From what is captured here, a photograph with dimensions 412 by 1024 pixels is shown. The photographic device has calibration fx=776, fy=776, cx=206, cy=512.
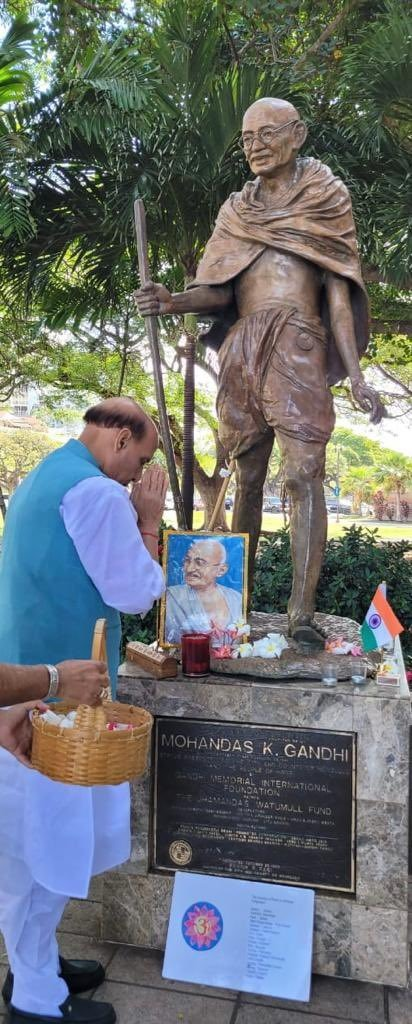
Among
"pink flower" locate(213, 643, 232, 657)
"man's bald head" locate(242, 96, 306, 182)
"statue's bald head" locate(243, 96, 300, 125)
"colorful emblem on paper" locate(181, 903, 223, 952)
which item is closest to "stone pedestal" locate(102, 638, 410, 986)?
"pink flower" locate(213, 643, 232, 657)

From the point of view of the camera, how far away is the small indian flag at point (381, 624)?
9.31ft

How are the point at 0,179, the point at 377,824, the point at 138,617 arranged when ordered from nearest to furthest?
1. the point at 377,824
2. the point at 138,617
3. the point at 0,179

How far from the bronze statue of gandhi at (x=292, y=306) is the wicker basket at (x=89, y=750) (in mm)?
1190

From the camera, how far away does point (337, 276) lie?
3156 millimetres

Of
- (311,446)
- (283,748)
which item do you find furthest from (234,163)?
(283,748)

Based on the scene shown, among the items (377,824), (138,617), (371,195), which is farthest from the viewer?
(371,195)

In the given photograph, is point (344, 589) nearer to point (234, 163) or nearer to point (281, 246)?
point (281, 246)

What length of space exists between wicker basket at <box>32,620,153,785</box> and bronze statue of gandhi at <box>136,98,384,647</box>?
1.19 m

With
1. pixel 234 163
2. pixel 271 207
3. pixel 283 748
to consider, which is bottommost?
pixel 283 748

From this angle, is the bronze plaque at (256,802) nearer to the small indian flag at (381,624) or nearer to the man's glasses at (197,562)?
the small indian flag at (381,624)

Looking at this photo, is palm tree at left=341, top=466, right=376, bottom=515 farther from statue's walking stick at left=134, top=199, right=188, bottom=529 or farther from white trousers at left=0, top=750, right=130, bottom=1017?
white trousers at left=0, top=750, right=130, bottom=1017

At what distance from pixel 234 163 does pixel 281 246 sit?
4.35m

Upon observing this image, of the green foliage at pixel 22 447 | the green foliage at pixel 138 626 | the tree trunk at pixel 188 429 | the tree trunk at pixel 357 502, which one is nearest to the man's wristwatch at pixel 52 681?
the tree trunk at pixel 188 429

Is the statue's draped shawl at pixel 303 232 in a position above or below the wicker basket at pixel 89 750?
above
